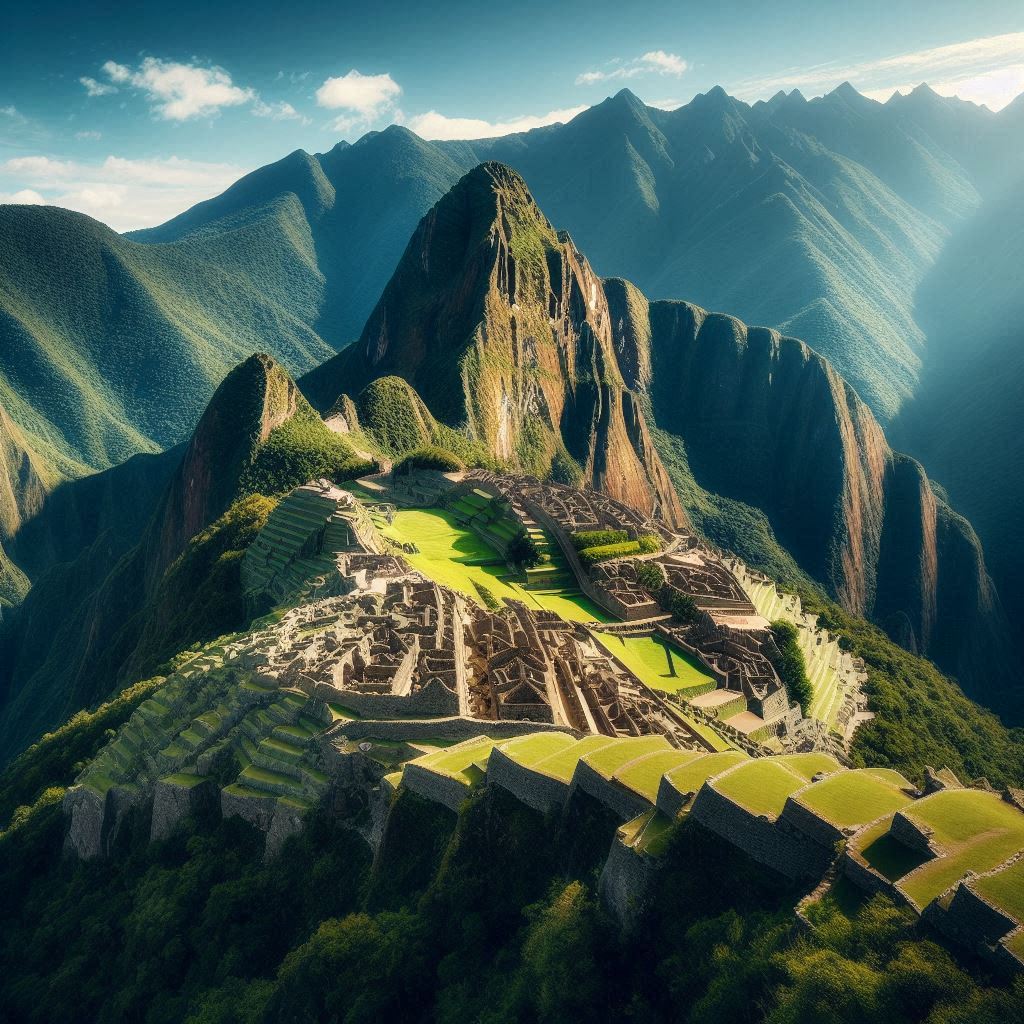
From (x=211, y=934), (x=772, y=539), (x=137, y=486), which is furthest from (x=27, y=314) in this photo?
(x=211, y=934)

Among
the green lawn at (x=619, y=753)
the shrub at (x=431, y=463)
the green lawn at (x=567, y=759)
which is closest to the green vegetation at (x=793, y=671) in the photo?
the green lawn at (x=619, y=753)

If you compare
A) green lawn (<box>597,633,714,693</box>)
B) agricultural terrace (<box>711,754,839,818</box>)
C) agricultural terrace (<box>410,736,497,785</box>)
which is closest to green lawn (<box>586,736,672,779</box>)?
agricultural terrace (<box>711,754,839,818</box>)

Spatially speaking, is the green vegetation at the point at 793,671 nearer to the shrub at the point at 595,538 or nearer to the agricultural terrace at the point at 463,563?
the agricultural terrace at the point at 463,563

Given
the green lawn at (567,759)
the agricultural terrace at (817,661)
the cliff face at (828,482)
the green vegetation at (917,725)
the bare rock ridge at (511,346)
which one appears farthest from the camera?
the cliff face at (828,482)

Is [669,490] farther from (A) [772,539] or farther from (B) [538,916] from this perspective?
(B) [538,916]

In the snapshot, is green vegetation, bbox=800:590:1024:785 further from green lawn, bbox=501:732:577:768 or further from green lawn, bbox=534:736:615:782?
green lawn, bbox=501:732:577:768
